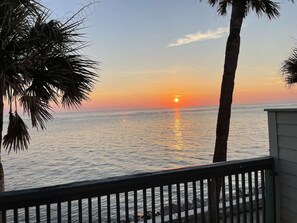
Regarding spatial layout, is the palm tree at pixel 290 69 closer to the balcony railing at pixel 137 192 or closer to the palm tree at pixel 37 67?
the palm tree at pixel 37 67

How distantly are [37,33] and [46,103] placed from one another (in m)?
1.08

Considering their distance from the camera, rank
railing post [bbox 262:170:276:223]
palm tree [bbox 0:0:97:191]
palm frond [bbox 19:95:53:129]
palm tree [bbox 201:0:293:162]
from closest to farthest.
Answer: railing post [bbox 262:170:276:223] → palm tree [bbox 0:0:97:191] → palm frond [bbox 19:95:53:129] → palm tree [bbox 201:0:293:162]

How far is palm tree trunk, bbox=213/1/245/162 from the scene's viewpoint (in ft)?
20.5

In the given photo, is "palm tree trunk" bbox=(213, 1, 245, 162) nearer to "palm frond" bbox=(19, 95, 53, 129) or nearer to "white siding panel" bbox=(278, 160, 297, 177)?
"palm frond" bbox=(19, 95, 53, 129)

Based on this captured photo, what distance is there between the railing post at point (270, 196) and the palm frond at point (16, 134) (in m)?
3.49

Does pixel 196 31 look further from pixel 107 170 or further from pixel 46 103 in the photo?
pixel 46 103

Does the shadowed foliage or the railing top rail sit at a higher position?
the shadowed foliage

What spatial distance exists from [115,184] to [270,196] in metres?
1.53

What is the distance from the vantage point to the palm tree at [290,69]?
11.1m

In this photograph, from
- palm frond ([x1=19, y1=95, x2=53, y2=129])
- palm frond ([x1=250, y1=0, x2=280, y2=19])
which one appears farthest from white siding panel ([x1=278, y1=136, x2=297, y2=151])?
palm frond ([x1=250, y1=0, x2=280, y2=19])

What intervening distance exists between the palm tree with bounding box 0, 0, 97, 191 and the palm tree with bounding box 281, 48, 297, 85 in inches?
349

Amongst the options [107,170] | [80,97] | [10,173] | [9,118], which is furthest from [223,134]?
[10,173]

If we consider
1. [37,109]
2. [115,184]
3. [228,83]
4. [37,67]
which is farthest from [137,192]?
[228,83]

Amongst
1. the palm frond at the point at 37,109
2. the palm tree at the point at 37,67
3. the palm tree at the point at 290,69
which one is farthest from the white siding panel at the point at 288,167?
the palm tree at the point at 290,69
